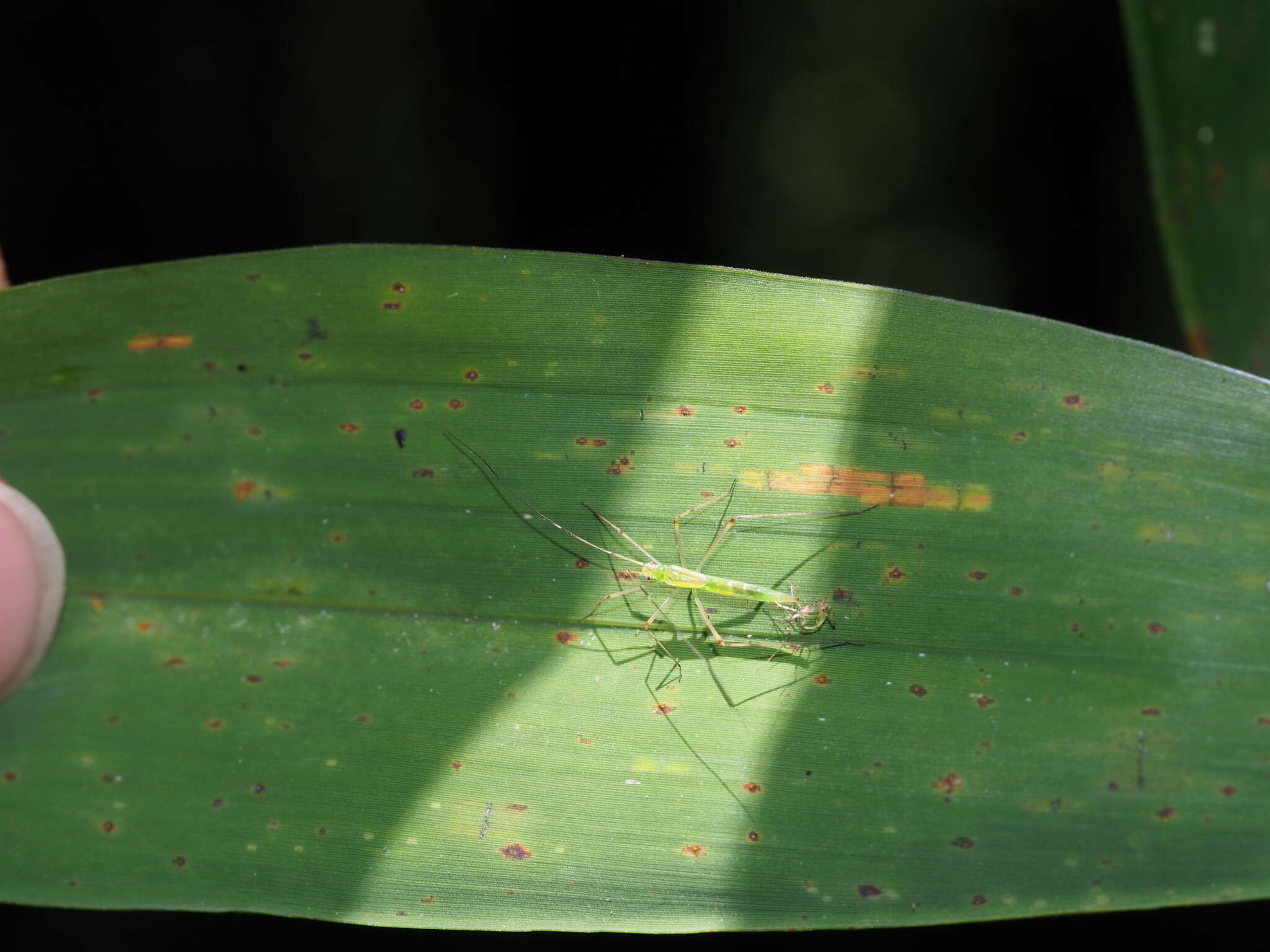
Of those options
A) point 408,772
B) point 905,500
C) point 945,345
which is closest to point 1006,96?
point 945,345

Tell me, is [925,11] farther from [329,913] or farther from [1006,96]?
[329,913]

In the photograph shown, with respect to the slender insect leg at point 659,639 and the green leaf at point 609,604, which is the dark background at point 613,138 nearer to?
the green leaf at point 609,604

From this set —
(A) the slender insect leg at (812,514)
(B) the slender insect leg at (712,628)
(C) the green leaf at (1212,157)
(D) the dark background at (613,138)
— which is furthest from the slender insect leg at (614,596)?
(C) the green leaf at (1212,157)

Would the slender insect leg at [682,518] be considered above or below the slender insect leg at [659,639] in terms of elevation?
above

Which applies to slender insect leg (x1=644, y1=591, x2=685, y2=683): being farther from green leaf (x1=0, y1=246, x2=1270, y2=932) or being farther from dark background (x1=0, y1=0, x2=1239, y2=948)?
dark background (x1=0, y1=0, x2=1239, y2=948)

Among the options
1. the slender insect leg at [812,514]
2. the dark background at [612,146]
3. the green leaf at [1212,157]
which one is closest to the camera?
the slender insect leg at [812,514]

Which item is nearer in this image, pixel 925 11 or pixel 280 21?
pixel 280 21

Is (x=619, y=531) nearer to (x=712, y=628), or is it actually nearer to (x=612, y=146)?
(x=712, y=628)
